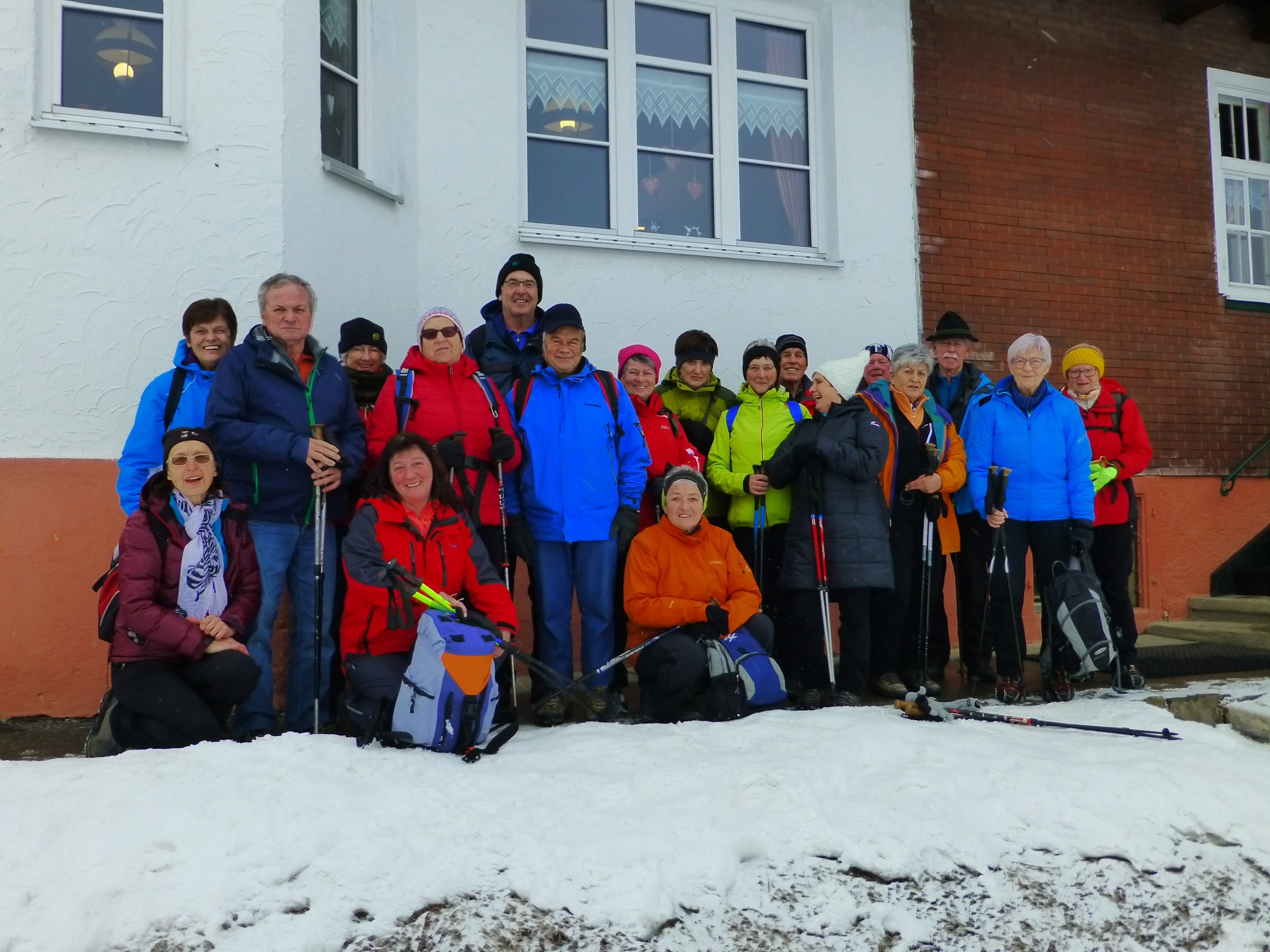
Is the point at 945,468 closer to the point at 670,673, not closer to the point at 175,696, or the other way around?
the point at 670,673

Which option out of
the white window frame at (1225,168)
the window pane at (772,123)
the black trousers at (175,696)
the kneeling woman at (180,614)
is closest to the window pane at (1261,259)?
the white window frame at (1225,168)

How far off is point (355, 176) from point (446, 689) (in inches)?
134

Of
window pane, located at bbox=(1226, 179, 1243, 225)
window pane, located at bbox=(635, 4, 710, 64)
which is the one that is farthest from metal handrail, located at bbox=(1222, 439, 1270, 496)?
window pane, located at bbox=(635, 4, 710, 64)

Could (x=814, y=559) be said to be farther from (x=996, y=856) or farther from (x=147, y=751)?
(x=147, y=751)

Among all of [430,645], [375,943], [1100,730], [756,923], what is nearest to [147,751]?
[430,645]

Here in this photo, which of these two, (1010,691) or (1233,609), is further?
(1233,609)

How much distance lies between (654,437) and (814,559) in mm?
1020

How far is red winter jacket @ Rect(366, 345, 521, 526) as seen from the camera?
5172mm

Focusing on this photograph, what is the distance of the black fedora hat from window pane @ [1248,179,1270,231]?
422 cm

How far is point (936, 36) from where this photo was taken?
8.30 metres

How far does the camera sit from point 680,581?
529 centimetres

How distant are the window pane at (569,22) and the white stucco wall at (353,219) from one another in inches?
8.0

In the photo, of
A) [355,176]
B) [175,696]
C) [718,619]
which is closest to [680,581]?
[718,619]

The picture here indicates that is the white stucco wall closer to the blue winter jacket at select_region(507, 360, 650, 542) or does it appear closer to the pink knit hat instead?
the pink knit hat
